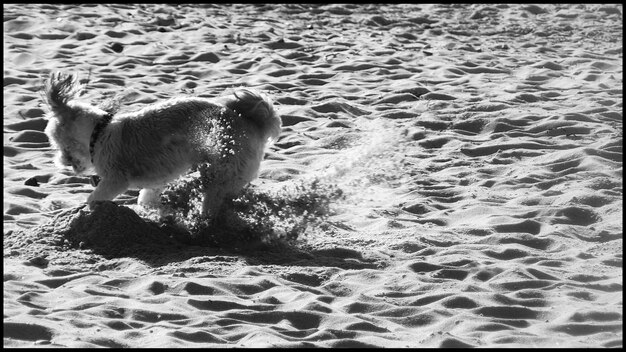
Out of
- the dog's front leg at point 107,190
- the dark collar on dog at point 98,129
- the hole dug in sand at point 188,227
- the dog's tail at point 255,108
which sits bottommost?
the hole dug in sand at point 188,227

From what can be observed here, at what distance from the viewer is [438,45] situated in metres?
13.5

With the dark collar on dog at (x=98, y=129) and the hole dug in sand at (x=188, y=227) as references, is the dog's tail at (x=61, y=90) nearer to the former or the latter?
the dark collar on dog at (x=98, y=129)

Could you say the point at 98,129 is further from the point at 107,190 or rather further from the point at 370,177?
the point at 370,177

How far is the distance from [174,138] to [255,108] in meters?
0.65

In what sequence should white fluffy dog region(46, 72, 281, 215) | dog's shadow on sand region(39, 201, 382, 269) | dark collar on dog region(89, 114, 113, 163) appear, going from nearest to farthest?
dog's shadow on sand region(39, 201, 382, 269)
white fluffy dog region(46, 72, 281, 215)
dark collar on dog region(89, 114, 113, 163)

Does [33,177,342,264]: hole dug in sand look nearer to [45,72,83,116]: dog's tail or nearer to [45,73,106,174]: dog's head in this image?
[45,73,106,174]: dog's head

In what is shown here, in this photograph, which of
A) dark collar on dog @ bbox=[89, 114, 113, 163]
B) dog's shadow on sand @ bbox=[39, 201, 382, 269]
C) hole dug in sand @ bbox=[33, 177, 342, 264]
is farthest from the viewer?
dark collar on dog @ bbox=[89, 114, 113, 163]

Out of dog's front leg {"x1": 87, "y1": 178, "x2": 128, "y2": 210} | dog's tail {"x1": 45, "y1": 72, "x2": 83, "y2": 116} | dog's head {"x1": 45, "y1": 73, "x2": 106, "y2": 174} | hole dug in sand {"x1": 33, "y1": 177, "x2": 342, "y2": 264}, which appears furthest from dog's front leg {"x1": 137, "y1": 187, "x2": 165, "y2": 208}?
dog's tail {"x1": 45, "y1": 72, "x2": 83, "y2": 116}

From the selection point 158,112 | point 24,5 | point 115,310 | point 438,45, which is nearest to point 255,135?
point 158,112

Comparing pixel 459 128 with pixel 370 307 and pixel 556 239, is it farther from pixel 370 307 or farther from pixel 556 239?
pixel 370 307

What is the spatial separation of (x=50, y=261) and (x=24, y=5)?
30.8 ft

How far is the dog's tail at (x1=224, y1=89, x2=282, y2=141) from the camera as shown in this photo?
287 inches

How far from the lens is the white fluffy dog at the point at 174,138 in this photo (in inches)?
280

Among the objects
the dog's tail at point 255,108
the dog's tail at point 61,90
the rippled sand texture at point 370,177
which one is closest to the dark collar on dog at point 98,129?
the dog's tail at point 61,90
